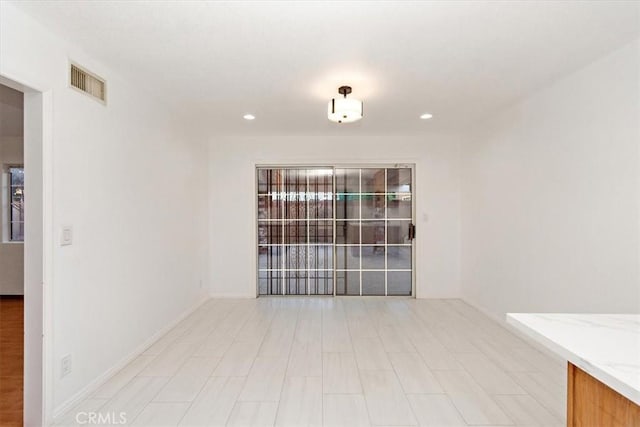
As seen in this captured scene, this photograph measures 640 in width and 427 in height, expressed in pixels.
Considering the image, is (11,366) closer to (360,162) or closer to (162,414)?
(162,414)

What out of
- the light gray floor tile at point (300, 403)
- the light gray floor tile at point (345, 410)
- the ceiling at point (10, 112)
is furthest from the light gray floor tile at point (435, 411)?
the ceiling at point (10, 112)

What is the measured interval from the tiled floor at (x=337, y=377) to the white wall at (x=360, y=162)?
0.99m

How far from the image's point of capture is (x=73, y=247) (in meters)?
2.10

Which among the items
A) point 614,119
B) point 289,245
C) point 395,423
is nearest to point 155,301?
point 289,245

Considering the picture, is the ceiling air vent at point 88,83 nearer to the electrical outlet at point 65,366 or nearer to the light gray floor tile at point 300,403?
the electrical outlet at point 65,366

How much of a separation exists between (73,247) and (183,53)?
4.91 ft

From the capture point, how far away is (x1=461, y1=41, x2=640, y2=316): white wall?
2115mm

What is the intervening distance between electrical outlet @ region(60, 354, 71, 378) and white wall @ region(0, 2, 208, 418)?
30 millimetres

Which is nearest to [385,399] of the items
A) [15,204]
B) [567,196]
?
[567,196]

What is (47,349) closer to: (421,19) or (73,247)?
(73,247)

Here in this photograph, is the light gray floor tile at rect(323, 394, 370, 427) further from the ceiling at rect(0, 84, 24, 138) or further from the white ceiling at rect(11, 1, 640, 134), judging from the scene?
the ceiling at rect(0, 84, 24, 138)

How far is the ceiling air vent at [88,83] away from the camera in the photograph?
84.6 inches

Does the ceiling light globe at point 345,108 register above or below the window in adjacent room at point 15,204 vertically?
above

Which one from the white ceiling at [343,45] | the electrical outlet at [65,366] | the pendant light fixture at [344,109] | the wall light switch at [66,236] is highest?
the white ceiling at [343,45]
